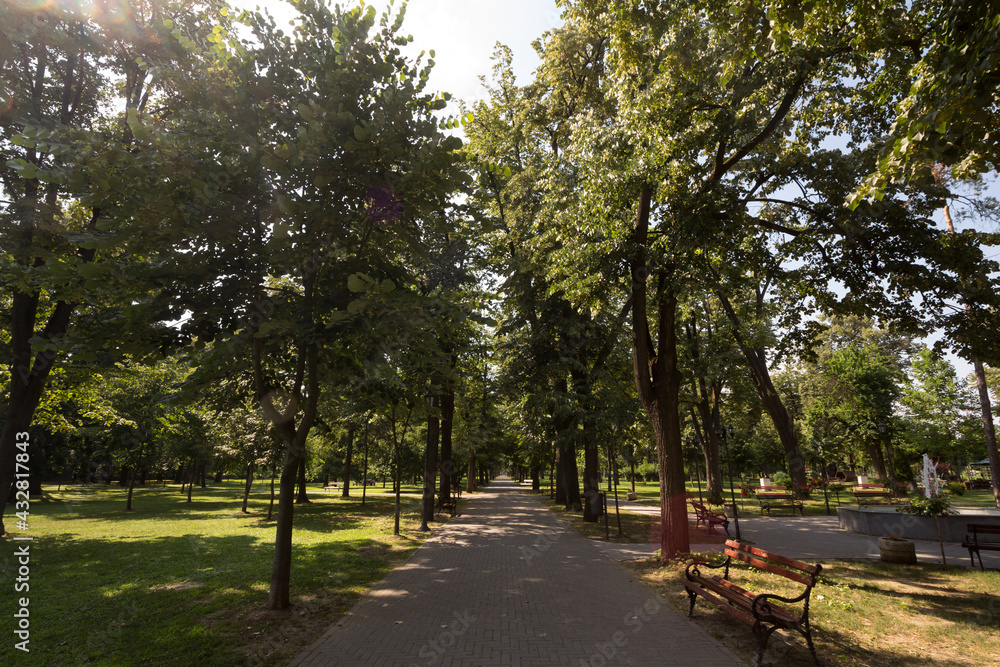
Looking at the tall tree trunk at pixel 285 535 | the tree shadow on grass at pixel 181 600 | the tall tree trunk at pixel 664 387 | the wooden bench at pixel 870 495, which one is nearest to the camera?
the tree shadow on grass at pixel 181 600

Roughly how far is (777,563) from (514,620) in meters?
3.64

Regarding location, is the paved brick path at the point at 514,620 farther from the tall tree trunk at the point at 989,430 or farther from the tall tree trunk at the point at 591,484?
the tall tree trunk at the point at 989,430

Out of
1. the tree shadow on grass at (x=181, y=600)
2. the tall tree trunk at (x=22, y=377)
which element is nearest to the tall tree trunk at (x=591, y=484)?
the tree shadow on grass at (x=181, y=600)

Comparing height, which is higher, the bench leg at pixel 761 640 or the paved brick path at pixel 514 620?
the bench leg at pixel 761 640

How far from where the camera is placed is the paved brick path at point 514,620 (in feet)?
17.1

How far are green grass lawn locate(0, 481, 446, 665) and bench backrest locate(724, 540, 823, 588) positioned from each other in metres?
5.88

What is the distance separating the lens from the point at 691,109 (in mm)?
8484

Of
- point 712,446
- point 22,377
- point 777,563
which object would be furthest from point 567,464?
point 22,377

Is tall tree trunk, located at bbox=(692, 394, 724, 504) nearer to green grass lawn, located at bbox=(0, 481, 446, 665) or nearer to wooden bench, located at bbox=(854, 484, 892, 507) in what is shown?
wooden bench, located at bbox=(854, 484, 892, 507)

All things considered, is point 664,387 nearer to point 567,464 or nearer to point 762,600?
point 762,600

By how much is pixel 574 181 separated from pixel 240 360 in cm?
860

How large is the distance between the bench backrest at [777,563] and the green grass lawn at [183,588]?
5.88 metres

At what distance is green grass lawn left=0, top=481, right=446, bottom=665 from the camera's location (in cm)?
532

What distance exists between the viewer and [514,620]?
6449 mm
